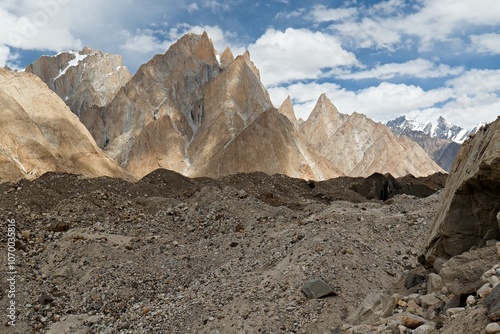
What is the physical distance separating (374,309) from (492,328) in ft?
8.47

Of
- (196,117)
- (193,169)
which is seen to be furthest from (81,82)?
(193,169)

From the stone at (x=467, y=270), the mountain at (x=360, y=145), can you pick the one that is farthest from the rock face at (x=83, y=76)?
the stone at (x=467, y=270)

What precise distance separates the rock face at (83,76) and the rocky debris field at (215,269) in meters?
109

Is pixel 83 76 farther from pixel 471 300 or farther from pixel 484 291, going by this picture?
pixel 484 291

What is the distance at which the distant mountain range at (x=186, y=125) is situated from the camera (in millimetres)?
62125

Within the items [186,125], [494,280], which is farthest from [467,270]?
[186,125]

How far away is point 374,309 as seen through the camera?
688 centimetres

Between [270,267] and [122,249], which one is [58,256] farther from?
[270,267]

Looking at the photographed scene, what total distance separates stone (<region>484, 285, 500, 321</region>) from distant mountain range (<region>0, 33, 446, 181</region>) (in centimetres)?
4548

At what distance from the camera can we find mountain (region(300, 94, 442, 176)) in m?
120

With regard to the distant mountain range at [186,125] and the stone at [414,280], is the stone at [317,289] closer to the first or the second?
the stone at [414,280]

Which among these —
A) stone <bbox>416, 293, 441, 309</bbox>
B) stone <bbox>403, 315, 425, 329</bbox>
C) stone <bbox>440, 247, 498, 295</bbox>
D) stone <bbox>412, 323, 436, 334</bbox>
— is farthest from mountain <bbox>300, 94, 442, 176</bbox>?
stone <bbox>412, 323, 436, 334</bbox>

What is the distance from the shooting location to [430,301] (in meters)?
6.06

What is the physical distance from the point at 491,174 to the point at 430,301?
197cm
